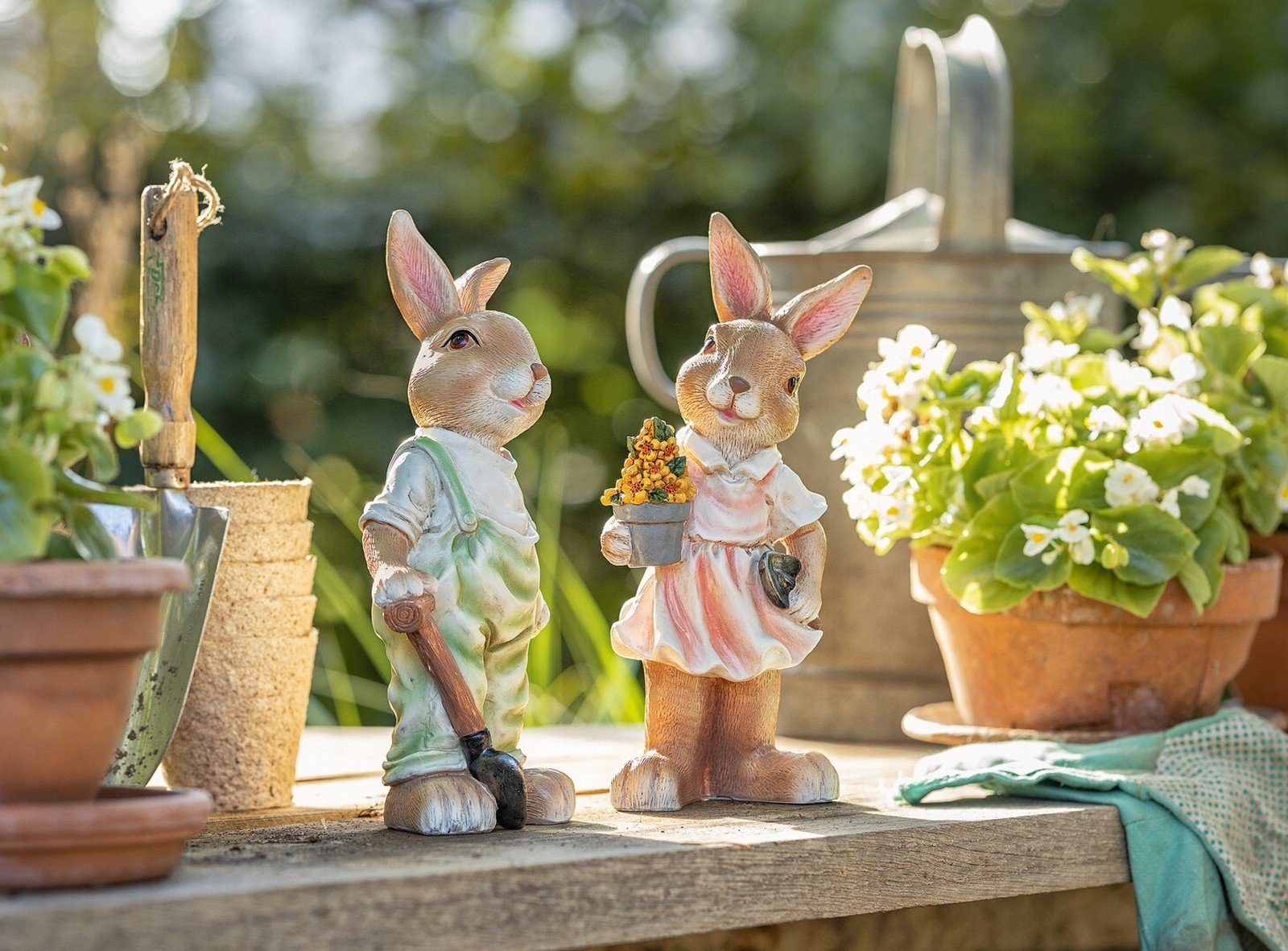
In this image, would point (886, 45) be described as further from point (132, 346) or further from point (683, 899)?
point (683, 899)

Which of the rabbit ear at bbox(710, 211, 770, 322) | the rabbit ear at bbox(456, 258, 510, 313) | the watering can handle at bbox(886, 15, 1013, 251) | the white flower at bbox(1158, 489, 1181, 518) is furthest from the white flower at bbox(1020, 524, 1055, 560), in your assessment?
the rabbit ear at bbox(456, 258, 510, 313)

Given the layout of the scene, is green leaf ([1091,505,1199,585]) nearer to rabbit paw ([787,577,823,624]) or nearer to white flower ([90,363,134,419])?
rabbit paw ([787,577,823,624])

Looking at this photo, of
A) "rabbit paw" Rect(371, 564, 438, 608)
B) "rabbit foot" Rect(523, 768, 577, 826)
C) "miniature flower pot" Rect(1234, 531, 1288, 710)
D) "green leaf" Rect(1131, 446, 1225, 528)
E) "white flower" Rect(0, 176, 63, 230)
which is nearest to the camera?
"white flower" Rect(0, 176, 63, 230)

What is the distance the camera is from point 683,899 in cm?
124

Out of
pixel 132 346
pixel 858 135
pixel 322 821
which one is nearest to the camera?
pixel 322 821

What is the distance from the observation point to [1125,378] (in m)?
1.82

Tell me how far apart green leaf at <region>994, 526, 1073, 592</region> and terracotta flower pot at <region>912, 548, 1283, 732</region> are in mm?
44

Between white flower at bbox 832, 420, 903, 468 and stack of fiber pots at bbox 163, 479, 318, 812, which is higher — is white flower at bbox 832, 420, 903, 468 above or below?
above

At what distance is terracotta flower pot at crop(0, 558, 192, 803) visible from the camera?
1.00 metres

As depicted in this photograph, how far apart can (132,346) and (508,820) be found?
2590 mm

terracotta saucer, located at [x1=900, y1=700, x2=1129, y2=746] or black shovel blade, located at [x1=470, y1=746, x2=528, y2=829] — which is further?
terracotta saucer, located at [x1=900, y1=700, x2=1129, y2=746]

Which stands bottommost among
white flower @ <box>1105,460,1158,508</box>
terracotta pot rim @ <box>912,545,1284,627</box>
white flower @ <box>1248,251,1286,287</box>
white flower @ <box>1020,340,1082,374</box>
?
terracotta pot rim @ <box>912,545,1284,627</box>

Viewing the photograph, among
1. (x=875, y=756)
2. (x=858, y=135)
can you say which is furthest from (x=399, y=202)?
(x=875, y=756)

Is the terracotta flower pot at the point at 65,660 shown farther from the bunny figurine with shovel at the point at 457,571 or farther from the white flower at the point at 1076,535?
the white flower at the point at 1076,535
